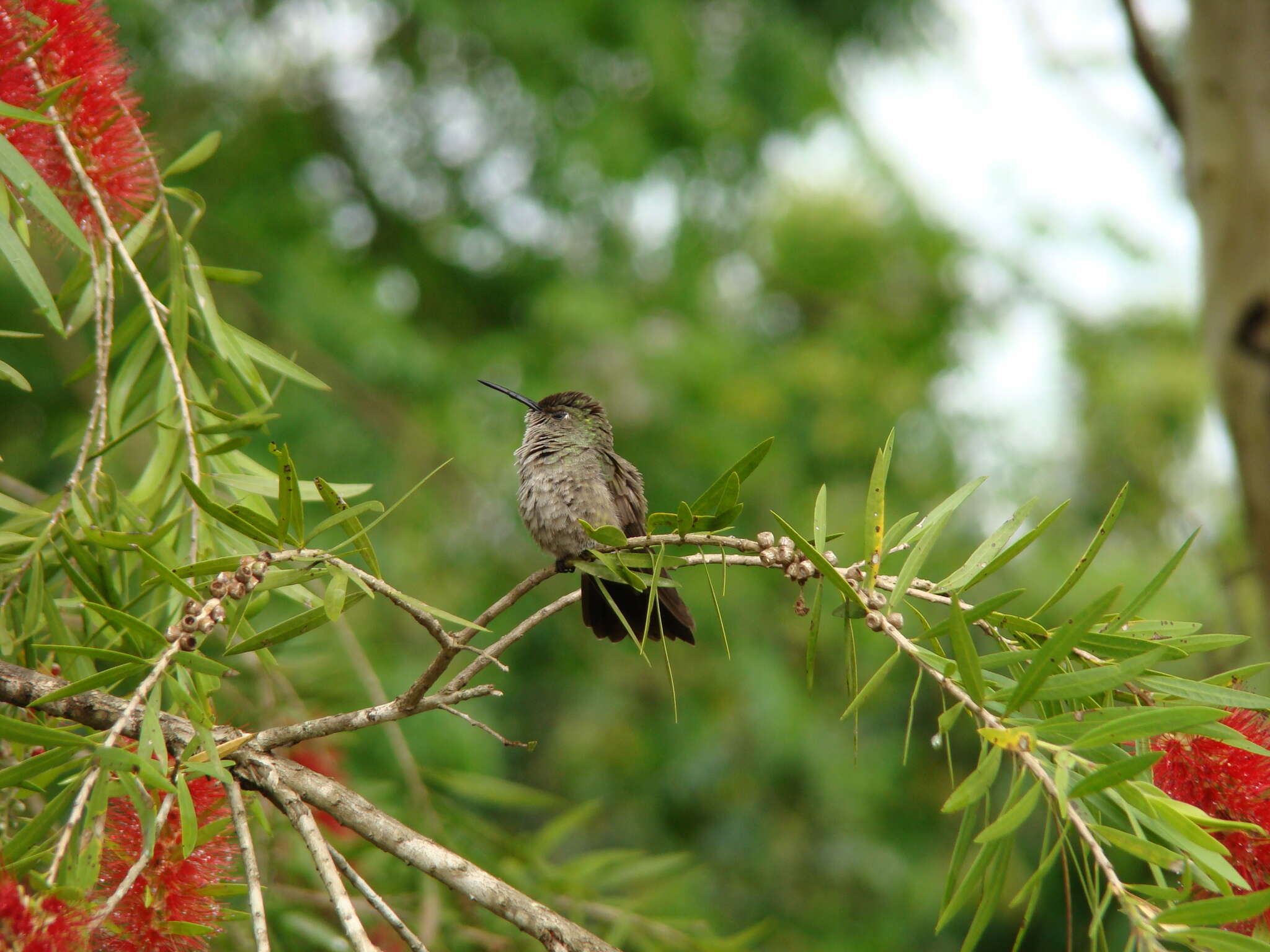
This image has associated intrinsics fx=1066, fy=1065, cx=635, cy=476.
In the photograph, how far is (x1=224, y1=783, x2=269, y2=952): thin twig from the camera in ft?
3.75

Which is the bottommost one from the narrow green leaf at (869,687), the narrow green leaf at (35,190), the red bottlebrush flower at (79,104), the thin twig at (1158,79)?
the narrow green leaf at (869,687)

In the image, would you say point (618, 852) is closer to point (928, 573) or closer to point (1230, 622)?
point (1230, 622)

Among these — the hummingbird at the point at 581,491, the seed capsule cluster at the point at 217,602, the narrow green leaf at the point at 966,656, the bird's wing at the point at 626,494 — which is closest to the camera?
the narrow green leaf at the point at 966,656

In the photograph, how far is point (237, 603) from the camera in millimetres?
1475

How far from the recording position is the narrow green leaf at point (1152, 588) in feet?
3.74

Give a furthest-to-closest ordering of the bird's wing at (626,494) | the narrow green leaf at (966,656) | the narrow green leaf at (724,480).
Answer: the bird's wing at (626,494) < the narrow green leaf at (724,480) < the narrow green leaf at (966,656)

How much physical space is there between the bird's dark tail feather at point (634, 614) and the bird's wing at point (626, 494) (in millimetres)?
263

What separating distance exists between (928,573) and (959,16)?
4281 millimetres

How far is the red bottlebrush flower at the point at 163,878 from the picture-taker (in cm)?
131

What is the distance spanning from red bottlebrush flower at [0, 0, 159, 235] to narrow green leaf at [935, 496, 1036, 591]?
54.2 inches

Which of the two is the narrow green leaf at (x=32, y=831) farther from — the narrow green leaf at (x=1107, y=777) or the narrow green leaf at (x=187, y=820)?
the narrow green leaf at (x=1107, y=777)

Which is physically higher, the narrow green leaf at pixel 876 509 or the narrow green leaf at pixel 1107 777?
the narrow green leaf at pixel 876 509

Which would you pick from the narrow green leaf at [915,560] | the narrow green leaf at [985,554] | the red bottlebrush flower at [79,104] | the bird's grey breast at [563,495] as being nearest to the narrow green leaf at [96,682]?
the red bottlebrush flower at [79,104]

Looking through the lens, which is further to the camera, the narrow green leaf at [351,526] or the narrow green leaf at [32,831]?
the narrow green leaf at [351,526]
